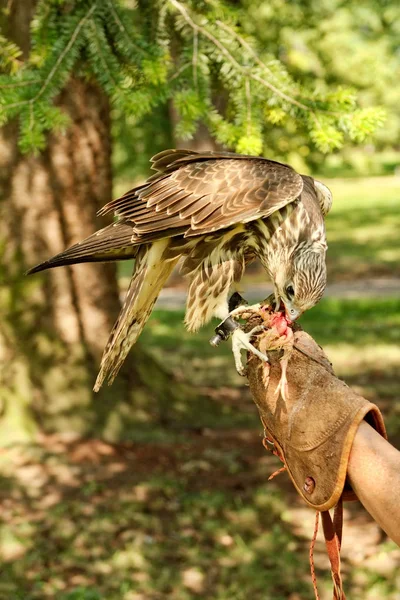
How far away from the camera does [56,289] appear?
571 centimetres

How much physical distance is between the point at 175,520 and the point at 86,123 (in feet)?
8.93

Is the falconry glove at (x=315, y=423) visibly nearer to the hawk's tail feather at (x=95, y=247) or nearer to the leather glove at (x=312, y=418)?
the leather glove at (x=312, y=418)

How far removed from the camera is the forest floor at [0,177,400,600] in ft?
14.4

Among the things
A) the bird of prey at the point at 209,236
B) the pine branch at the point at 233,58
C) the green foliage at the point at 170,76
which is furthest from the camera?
the pine branch at the point at 233,58

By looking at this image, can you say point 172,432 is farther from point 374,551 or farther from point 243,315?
point 243,315

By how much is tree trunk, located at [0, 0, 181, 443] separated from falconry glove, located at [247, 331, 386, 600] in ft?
9.89

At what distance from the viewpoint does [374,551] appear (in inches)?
183

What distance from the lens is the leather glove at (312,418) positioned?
230 cm

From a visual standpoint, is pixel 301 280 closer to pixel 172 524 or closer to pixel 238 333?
pixel 238 333

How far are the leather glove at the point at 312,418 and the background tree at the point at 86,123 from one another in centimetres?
108

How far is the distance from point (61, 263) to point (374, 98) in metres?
15.3

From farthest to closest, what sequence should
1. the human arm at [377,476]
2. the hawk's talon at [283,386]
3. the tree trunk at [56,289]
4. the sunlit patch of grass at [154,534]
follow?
1. the tree trunk at [56,289]
2. the sunlit patch of grass at [154,534]
3. the hawk's talon at [283,386]
4. the human arm at [377,476]

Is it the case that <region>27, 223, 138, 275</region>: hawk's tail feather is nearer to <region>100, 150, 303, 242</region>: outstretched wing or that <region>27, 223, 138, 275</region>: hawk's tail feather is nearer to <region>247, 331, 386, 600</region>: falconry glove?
<region>100, 150, 303, 242</region>: outstretched wing

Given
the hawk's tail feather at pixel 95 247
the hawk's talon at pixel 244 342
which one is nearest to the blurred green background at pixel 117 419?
the hawk's tail feather at pixel 95 247
